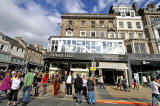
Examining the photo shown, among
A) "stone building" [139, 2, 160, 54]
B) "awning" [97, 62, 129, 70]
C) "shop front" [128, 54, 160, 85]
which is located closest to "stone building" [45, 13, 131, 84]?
"awning" [97, 62, 129, 70]

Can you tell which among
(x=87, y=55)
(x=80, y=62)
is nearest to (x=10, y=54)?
(x=80, y=62)

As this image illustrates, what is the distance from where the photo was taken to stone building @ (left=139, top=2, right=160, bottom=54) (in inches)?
713

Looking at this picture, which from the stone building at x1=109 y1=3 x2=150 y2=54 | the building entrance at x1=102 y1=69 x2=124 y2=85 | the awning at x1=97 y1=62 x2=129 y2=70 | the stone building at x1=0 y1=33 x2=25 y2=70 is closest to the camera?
the awning at x1=97 y1=62 x2=129 y2=70

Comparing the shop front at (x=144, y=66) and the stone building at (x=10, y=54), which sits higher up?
the stone building at (x=10, y=54)

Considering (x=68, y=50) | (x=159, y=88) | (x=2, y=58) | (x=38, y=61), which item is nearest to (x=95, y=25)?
(x=68, y=50)

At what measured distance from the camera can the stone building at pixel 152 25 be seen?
1812 cm

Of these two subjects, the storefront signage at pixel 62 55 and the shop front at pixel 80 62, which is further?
the storefront signage at pixel 62 55

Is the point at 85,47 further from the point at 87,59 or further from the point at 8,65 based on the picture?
the point at 8,65

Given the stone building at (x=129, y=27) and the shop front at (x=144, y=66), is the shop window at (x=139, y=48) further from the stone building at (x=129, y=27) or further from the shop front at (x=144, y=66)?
the shop front at (x=144, y=66)

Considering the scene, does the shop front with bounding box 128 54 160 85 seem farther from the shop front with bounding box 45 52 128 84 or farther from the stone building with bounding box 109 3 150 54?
the stone building with bounding box 109 3 150 54

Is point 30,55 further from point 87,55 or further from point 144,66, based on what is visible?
point 144,66

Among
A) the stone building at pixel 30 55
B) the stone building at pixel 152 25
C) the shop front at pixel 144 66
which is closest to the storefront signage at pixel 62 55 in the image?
the shop front at pixel 144 66

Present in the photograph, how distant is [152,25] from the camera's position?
1948 centimetres

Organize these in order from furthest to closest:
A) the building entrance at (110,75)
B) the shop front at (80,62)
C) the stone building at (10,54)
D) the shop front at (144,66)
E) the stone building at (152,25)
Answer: the stone building at (10,54)
the stone building at (152,25)
the building entrance at (110,75)
the shop front at (144,66)
the shop front at (80,62)
